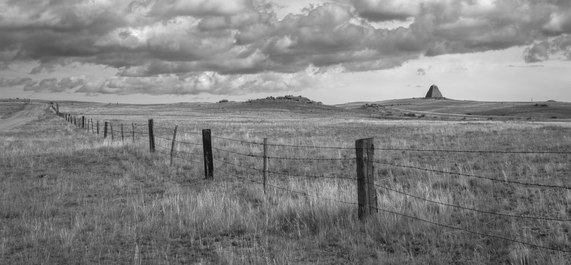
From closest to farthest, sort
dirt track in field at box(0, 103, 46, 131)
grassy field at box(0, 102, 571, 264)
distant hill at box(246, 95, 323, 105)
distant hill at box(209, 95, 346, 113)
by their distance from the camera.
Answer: grassy field at box(0, 102, 571, 264) < dirt track in field at box(0, 103, 46, 131) < distant hill at box(209, 95, 346, 113) < distant hill at box(246, 95, 323, 105)

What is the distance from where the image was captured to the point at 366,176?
8.15m

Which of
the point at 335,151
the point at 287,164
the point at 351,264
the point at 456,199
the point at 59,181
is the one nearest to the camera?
the point at 351,264

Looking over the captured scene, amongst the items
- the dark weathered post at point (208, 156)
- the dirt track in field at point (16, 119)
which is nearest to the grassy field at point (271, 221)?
the dark weathered post at point (208, 156)

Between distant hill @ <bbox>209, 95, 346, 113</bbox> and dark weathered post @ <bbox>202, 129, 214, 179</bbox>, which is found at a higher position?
distant hill @ <bbox>209, 95, 346, 113</bbox>

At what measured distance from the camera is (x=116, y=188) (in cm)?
1348

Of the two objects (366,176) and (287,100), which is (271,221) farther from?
(287,100)

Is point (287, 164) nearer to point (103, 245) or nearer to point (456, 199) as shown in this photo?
point (456, 199)

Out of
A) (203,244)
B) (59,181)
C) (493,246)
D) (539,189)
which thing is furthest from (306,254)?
(59,181)

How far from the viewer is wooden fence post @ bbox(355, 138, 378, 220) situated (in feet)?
26.7

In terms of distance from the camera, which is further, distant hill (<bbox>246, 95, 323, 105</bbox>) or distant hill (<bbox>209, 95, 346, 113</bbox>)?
distant hill (<bbox>246, 95, 323, 105</bbox>)

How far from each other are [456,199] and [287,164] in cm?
813

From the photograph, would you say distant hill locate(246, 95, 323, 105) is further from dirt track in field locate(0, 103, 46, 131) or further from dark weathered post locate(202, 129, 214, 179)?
dark weathered post locate(202, 129, 214, 179)

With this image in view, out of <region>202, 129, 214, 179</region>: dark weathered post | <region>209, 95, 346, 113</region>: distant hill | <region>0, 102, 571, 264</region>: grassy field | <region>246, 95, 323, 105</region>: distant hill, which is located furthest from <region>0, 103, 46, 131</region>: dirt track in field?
<region>246, 95, 323, 105</region>: distant hill

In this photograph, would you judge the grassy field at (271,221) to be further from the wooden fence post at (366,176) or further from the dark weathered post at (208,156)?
the dark weathered post at (208,156)
